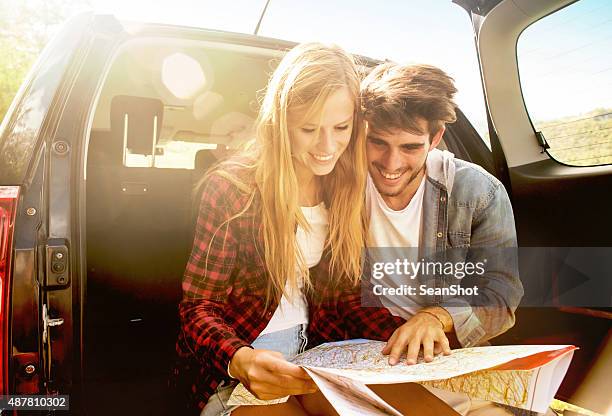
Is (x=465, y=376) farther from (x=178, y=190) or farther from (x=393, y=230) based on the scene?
(x=178, y=190)

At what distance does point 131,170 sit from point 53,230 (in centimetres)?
29

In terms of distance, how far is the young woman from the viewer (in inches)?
46.1

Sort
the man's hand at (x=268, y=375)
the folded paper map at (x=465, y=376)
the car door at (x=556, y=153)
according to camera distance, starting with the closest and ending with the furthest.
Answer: the folded paper map at (x=465, y=376) → the man's hand at (x=268, y=375) → the car door at (x=556, y=153)

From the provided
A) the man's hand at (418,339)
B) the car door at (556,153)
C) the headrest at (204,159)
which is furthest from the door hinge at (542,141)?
the headrest at (204,159)

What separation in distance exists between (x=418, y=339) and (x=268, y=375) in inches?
12.5

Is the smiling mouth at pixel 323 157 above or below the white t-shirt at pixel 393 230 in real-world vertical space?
above

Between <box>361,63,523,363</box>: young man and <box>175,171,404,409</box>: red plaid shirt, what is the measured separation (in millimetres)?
102

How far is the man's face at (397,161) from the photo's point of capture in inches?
47.3

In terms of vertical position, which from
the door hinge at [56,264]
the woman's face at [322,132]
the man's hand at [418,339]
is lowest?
the man's hand at [418,339]

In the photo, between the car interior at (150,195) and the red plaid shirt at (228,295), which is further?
the car interior at (150,195)

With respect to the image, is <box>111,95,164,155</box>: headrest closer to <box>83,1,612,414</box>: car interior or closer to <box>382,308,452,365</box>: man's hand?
<box>83,1,612,414</box>: car interior

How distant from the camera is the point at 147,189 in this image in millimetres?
1437

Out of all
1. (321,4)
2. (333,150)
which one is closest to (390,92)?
(333,150)

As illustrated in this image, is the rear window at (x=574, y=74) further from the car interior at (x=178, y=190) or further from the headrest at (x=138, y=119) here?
the headrest at (x=138, y=119)
